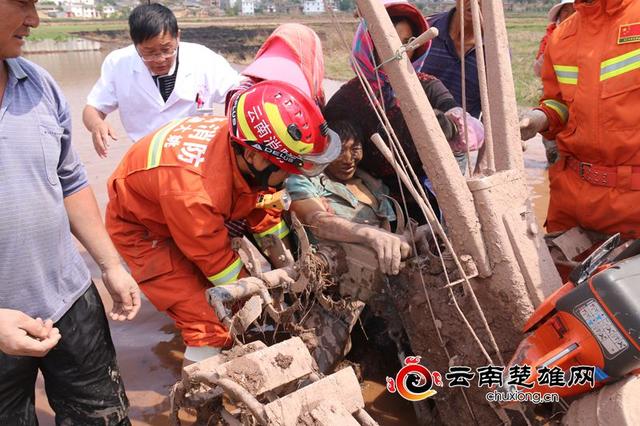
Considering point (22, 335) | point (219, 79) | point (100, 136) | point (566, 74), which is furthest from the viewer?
point (219, 79)

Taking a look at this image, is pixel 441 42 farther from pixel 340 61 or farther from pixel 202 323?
pixel 340 61

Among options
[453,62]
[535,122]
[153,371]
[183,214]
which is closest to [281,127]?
[183,214]

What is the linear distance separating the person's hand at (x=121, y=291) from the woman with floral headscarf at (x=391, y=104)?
146cm

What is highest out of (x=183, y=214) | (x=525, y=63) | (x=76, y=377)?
(x=183, y=214)

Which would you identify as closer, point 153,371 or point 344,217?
point 344,217

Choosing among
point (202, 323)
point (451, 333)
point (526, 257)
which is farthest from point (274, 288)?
point (526, 257)

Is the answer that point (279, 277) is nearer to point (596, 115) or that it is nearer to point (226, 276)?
point (226, 276)

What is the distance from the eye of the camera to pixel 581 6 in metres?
2.44

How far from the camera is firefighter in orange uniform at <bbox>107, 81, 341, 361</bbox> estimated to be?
238 centimetres

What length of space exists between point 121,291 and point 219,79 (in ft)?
6.29

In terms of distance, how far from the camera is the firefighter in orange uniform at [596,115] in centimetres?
235

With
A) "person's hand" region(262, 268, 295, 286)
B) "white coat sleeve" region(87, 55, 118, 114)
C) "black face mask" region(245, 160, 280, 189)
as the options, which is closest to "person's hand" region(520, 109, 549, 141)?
"black face mask" region(245, 160, 280, 189)

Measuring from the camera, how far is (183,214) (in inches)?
93.5

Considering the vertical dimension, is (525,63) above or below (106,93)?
below
